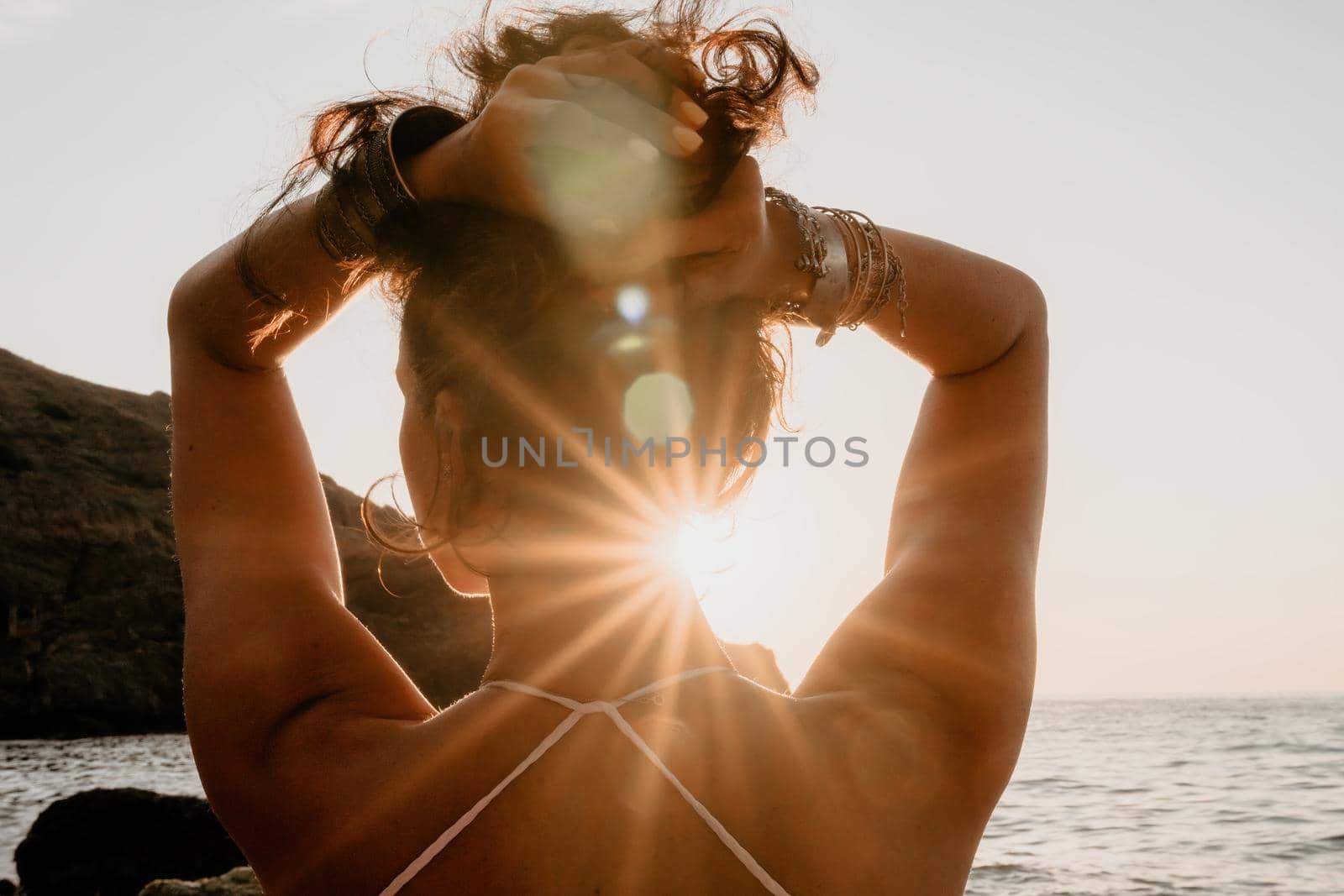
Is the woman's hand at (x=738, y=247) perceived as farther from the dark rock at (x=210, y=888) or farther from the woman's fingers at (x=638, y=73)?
the dark rock at (x=210, y=888)

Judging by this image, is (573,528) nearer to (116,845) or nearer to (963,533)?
(963,533)

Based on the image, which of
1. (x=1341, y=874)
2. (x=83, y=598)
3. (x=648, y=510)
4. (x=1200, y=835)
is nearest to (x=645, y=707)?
(x=648, y=510)

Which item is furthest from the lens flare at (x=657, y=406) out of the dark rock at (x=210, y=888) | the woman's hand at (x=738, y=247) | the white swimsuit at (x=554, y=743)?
the dark rock at (x=210, y=888)

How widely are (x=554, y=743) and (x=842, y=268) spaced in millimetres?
779

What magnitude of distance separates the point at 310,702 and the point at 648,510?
51 cm

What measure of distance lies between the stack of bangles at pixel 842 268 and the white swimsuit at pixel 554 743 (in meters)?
0.59

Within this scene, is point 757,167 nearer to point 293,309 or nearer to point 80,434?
point 293,309

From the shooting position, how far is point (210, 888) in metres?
5.64

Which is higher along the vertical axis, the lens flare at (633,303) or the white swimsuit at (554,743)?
the lens flare at (633,303)

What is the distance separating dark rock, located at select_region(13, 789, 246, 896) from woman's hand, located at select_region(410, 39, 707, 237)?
26.8ft

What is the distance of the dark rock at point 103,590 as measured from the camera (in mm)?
24297

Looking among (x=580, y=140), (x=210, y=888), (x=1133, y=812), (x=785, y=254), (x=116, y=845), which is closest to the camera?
(x=580, y=140)

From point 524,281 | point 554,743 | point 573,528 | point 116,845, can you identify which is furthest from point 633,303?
point 116,845

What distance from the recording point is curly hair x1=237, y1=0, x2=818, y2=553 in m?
1.19
